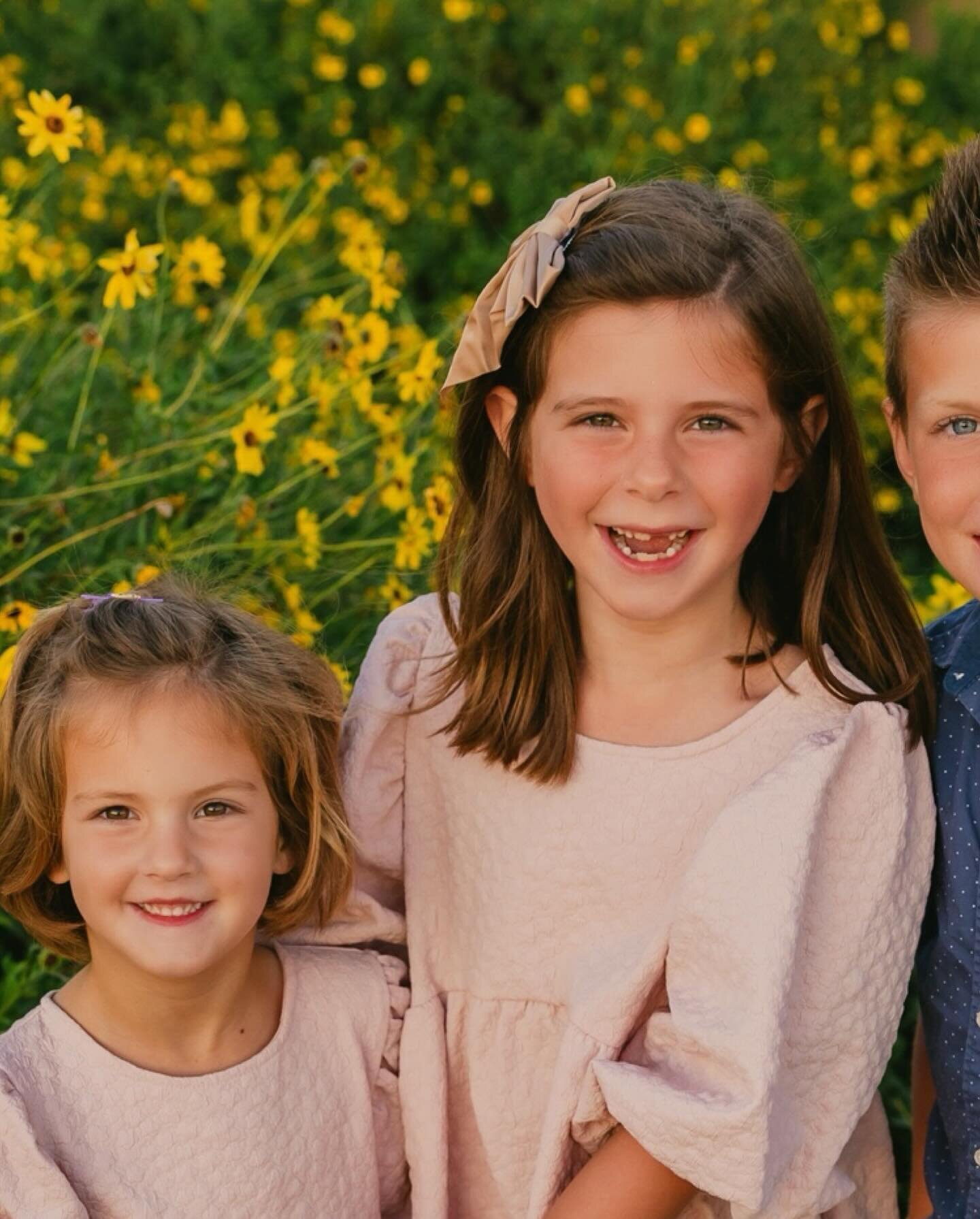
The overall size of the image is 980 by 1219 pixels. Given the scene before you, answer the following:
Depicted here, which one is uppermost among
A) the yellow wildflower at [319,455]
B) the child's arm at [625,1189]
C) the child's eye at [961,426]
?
the yellow wildflower at [319,455]

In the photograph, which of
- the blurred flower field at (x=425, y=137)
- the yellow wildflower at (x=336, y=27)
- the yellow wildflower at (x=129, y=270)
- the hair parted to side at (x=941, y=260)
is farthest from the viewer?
the yellow wildflower at (x=336, y=27)

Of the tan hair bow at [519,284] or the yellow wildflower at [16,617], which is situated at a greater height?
the tan hair bow at [519,284]

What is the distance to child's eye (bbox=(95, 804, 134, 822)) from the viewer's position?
2.00m

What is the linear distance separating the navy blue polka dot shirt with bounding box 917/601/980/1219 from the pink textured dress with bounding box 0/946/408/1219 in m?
0.65

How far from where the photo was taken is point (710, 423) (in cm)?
212

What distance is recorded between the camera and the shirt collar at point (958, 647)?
7.18 ft

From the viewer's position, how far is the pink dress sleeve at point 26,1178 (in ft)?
6.20

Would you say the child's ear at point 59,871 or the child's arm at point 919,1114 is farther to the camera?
the child's arm at point 919,1114

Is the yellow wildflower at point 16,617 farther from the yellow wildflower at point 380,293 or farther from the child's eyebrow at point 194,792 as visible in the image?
the yellow wildflower at point 380,293

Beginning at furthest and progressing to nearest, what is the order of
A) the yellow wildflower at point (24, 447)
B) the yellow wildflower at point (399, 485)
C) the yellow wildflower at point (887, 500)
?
the yellow wildflower at point (887, 500) → the yellow wildflower at point (399, 485) → the yellow wildflower at point (24, 447)

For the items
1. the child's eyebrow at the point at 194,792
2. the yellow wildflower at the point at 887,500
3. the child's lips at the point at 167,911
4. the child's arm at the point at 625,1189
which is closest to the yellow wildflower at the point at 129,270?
the child's eyebrow at the point at 194,792

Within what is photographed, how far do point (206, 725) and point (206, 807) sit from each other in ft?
0.29

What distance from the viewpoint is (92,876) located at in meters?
1.98

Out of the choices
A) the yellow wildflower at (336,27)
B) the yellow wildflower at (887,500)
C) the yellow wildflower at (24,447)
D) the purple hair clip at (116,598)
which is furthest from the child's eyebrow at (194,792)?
the yellow wildflower at (336,27)
